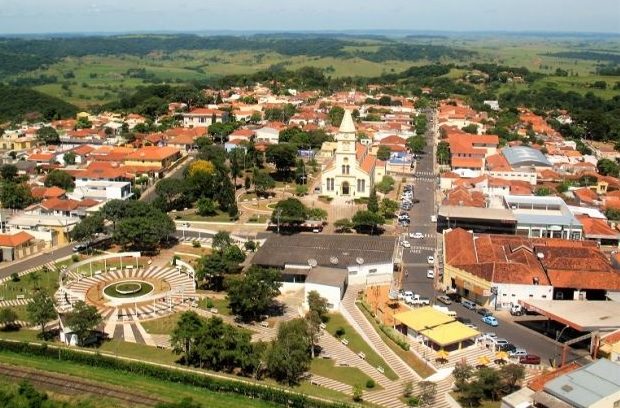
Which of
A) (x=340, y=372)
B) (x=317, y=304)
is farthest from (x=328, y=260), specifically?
(x=340, y=372)

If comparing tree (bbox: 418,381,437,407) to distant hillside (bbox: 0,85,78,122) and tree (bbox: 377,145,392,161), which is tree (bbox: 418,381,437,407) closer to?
tree (bbox: 377,145,392,161)

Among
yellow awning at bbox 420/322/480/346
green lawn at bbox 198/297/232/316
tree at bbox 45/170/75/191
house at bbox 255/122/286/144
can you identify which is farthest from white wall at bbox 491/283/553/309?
house at bbox 255/122/286/144

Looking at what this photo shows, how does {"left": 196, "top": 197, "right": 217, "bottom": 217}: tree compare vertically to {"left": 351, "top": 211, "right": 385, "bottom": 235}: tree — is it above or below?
below

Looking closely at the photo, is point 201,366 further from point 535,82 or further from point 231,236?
point 535,82

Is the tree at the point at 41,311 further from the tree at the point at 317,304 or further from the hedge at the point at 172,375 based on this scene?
the tree at the point at 317,304

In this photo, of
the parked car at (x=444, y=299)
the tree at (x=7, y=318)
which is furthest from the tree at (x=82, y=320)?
the parked car at (x=444, y=299)

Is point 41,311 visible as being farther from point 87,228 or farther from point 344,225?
point 344,225
